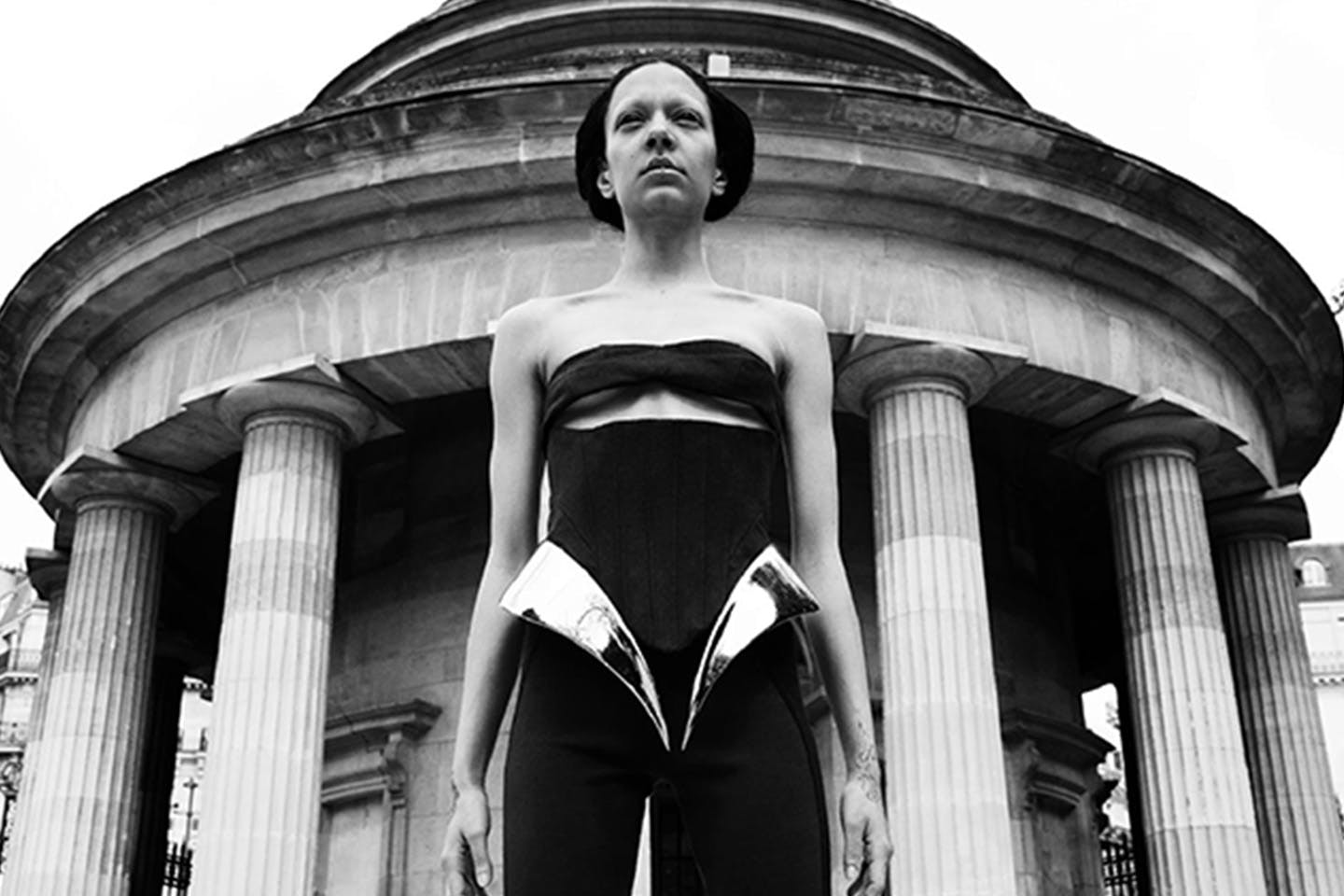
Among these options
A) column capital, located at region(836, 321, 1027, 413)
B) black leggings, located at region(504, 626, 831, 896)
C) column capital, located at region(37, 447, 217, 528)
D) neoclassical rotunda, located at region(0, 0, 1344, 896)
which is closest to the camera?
black leggings, located at region(504, 626, 831, 896)

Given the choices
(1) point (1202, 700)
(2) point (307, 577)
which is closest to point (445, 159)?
(2) point (307, 577)

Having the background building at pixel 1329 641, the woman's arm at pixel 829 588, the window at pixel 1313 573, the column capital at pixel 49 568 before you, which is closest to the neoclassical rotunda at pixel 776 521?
the column capital at pixel 49 568

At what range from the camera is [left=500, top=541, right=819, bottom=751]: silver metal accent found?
3682 millimetres

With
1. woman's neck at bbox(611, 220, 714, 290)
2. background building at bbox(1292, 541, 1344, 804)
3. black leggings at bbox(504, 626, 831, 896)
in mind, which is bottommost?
black leggings at bbox(504, 626, 831, 896)

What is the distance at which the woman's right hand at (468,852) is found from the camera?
387cm

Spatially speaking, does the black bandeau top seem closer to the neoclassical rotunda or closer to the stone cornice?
the neoclassical rotunda

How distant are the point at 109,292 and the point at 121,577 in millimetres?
3758

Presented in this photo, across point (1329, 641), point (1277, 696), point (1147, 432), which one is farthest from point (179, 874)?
point (1329, 641)

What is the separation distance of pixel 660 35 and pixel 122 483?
10180mm

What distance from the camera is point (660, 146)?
165 inches

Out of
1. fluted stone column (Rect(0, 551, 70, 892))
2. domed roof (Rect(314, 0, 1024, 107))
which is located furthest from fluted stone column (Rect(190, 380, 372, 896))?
domed roof (Rect(314, 0, 1024, 107))

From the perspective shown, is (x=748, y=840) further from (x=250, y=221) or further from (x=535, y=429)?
(x=250, y=221)

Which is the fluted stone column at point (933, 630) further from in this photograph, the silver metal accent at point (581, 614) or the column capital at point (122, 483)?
the silver metal accent at point (581, 614)

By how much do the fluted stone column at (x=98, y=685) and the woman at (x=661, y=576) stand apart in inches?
703
